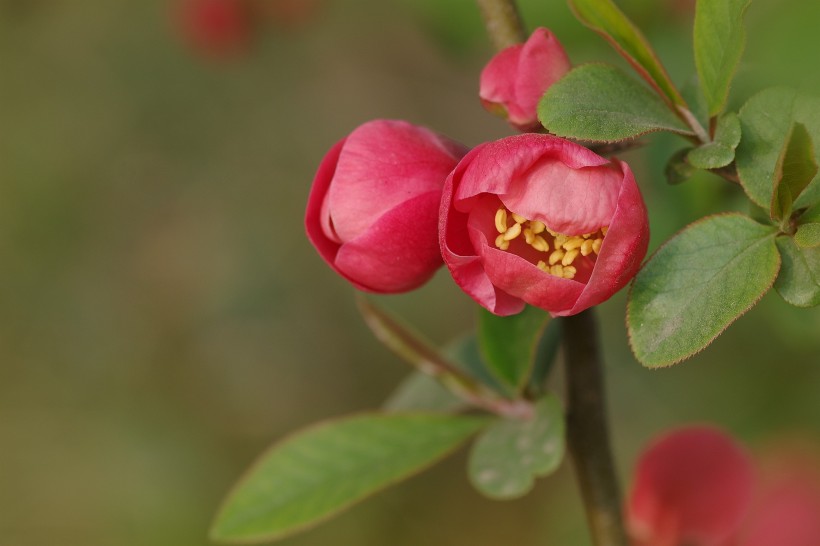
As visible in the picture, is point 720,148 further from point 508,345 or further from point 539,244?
point 508,345

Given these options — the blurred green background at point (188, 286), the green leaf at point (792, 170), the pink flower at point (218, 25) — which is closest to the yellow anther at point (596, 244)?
the green leaf at point (792, 170)

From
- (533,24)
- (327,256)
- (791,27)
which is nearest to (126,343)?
(533,24)

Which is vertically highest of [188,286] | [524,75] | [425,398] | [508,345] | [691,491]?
[524,75]

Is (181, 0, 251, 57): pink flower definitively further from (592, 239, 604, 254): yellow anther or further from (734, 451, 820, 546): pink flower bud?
(592, 239, 604, 254): yellow anther

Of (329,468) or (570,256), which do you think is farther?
(329,468)

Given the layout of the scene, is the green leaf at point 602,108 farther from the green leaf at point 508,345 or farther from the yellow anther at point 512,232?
the green leaf at point 508,345

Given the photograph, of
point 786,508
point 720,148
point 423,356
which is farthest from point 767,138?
point 786,508
